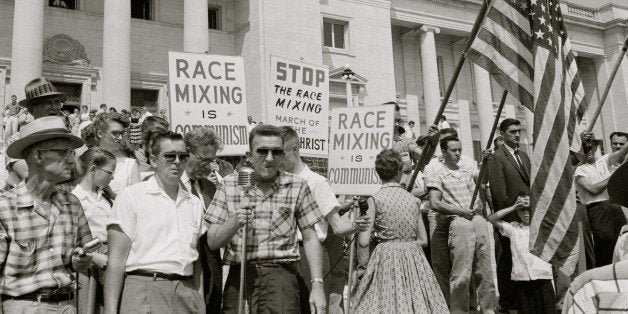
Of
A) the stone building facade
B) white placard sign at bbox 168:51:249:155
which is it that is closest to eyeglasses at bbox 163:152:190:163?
white placard sign at bbox 168:51:249:155

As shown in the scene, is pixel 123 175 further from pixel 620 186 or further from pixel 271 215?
pixel 620 186

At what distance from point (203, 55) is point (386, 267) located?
358 centimetres

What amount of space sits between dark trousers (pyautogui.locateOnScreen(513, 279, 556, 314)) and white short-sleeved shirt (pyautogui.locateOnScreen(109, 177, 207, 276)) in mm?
3917

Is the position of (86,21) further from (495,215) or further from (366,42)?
(495,215)

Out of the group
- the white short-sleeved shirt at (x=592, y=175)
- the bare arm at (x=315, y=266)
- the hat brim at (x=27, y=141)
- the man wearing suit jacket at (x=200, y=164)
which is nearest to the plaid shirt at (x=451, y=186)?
the white short-sleeved shirt at (x=592, y=175)

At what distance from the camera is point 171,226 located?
3.87m

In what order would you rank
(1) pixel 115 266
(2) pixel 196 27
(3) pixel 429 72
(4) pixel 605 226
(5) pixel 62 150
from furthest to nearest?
(3) pixel 429 72, (2) pixel 196 27, (4) pixel 605 226, (1) pixel 115 266, (5) pixel 62 150

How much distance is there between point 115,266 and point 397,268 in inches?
105

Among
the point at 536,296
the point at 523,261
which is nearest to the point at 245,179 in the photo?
the point at 523,261

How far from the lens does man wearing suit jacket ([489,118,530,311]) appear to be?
6621mm

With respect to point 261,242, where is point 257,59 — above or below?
above

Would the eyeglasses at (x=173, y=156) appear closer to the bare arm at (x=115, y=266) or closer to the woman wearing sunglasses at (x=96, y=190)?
the bare arm at (x=115, y=266)

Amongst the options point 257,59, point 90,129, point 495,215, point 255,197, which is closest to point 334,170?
point 495,215

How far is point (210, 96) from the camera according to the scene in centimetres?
716
